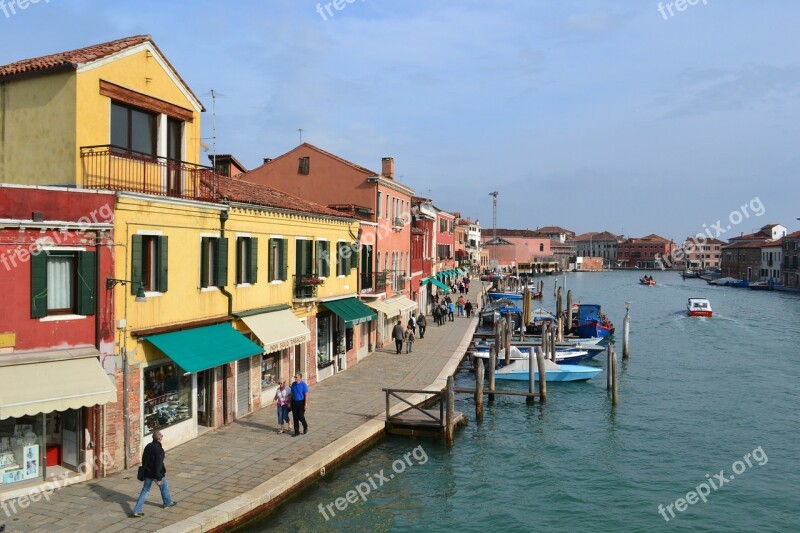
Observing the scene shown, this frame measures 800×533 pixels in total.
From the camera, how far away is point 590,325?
46.8 m

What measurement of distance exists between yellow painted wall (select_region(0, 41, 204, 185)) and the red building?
1579mm

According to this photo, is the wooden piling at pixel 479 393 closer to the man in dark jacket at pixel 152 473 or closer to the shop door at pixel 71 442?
the man in dark jacket at pixel 152 473

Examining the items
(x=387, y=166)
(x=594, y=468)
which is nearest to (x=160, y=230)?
(x=594, y=468)

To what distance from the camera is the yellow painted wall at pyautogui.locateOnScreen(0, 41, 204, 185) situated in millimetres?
14250

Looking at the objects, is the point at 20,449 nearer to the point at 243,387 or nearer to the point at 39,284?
the point at 39,284

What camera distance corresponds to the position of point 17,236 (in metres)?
12.3

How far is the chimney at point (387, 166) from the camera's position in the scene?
40.9 metres

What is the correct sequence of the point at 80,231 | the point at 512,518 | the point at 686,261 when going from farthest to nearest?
the point at 686,261 < the point at 512,518 < the point at 80,231

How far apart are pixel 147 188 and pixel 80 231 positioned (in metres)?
2.88

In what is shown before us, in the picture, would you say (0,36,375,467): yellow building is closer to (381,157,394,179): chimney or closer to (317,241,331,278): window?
(317,241,331,278): window

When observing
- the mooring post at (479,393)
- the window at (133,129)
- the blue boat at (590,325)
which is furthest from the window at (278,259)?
the blue boat at (590,325)

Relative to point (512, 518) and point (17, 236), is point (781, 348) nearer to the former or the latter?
point (512, 518)

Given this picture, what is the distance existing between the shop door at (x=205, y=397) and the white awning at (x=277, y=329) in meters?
1.79

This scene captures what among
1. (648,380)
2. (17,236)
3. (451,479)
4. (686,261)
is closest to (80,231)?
(17,236)
